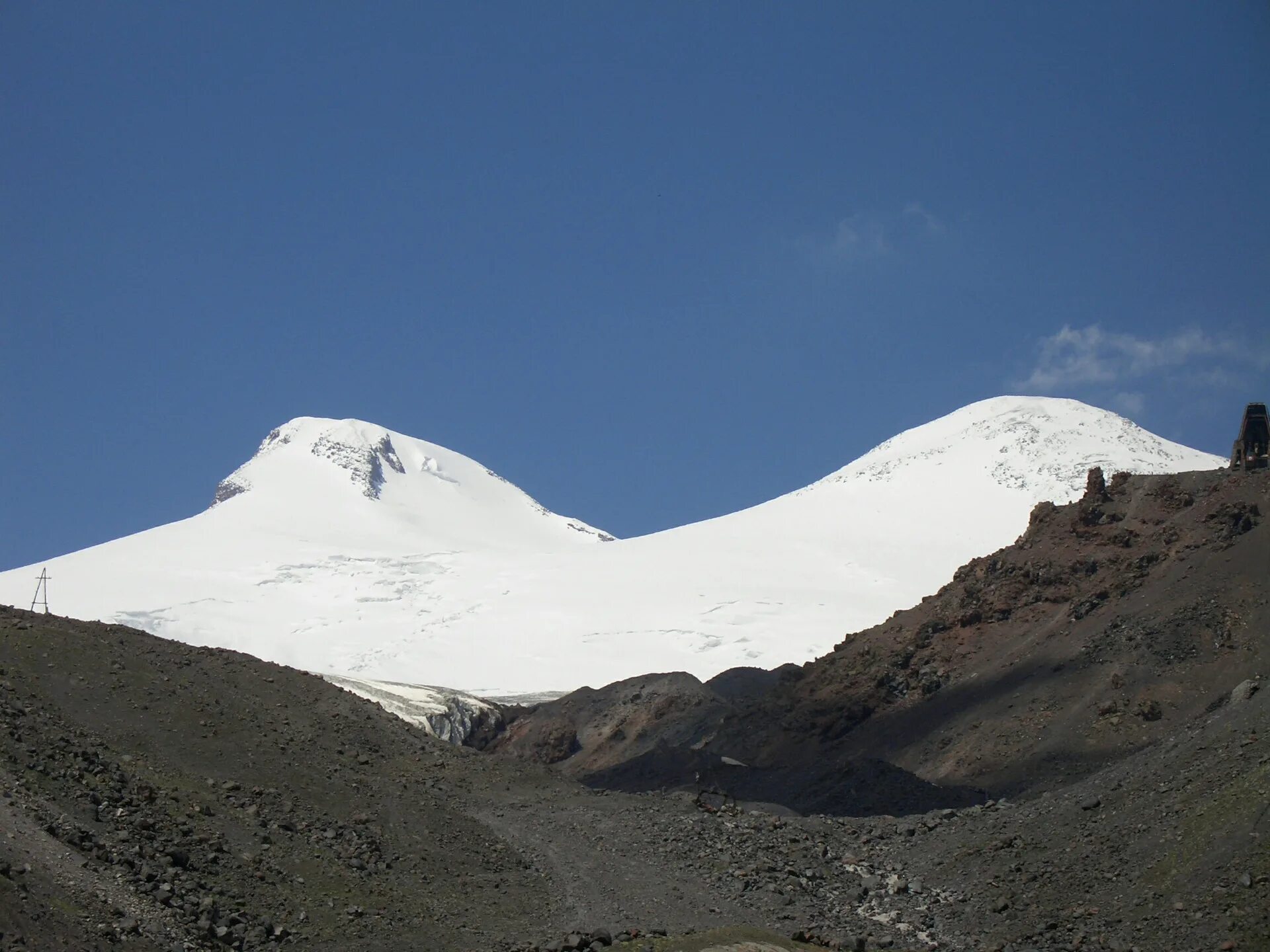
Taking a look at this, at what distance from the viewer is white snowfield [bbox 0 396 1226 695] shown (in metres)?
108

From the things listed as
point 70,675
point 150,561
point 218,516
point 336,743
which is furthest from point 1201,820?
point 218,516

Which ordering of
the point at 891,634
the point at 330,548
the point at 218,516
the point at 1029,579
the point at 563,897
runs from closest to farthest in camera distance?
the point at 563,897
the point at 1029,579
the point at 891,634
the point at 330,548
the point at 218,516

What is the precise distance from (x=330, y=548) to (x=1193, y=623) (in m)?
122

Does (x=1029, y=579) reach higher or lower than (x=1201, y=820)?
higher

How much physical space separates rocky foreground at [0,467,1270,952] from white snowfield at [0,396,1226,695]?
205 ft

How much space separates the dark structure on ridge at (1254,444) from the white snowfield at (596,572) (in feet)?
157

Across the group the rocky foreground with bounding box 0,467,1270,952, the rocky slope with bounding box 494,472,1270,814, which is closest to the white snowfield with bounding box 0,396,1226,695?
the rocky slope with bounding box 494,472,1270,814

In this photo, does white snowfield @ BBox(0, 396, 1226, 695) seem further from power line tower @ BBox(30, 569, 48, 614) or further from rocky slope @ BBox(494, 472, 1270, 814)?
rocky slope @ BBox(494, 472, 1270, 814)

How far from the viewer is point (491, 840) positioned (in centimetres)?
2708

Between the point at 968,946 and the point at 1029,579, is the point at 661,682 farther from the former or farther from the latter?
the point at 968,946

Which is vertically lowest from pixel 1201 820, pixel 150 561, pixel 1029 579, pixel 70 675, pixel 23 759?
pixel 1201 820

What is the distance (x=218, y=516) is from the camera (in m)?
168

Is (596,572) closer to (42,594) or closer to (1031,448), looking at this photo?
(42,594)

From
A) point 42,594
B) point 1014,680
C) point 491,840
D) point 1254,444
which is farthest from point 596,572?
point 491,840
